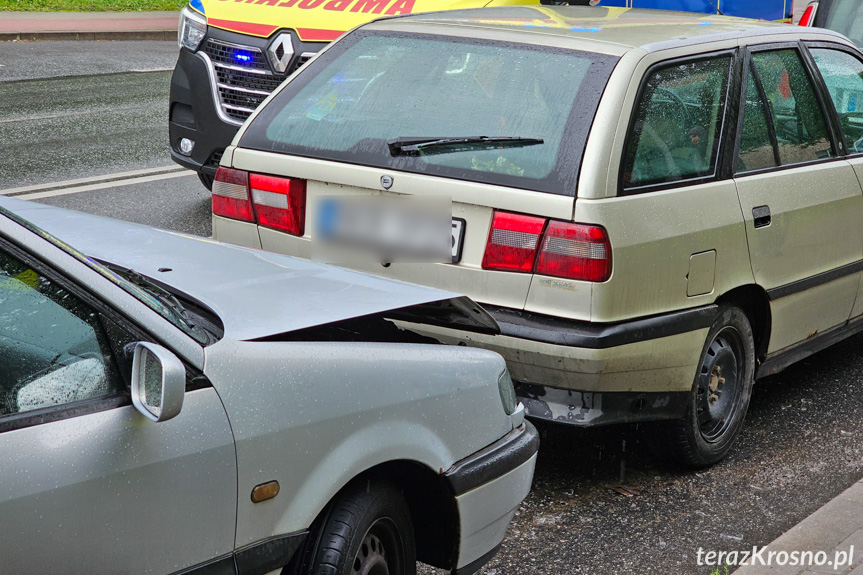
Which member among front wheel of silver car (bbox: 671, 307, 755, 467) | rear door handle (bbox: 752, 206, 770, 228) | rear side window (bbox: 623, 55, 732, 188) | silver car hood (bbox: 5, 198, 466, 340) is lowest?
front wheel of silver car (bbox: 671, 307, 755, 467)

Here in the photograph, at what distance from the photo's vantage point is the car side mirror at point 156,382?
2.11 metres

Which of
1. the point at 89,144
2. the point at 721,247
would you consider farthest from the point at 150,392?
the point at 89,144

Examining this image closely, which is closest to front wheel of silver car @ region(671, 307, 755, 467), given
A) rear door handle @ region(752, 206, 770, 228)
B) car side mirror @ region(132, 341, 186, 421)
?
rear door handle @ region(752, 206, 770, 228)

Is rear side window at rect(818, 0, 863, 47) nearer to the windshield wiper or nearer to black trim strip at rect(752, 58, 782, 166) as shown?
black trim strip at rect(752, 58, 782, 166)

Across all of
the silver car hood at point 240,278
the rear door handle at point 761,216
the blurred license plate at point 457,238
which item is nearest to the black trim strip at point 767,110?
the rear door handle at point 761,216

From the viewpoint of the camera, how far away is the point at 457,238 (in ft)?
12.9

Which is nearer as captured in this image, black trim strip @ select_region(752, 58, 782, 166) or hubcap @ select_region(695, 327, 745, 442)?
hubcap @ select_region(695, 327, 745, 442)

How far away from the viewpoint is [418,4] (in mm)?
7914

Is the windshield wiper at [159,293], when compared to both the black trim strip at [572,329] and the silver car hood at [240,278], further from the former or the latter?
the black trim strip at [572,329]

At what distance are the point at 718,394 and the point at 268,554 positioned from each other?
2578mm

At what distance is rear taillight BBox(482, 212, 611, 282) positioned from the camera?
12.3 feet

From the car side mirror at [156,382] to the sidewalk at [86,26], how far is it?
17695 mm

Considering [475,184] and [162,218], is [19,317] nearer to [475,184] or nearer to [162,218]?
[475,184]

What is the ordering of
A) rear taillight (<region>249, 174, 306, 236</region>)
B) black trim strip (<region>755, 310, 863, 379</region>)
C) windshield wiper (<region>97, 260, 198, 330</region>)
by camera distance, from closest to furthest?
1. windshield wiper (<region>97, 260, 198, 330</region>)
2. rear taillight (<region>249, 174, 306, 236</region>)
3. black trim strip (<region>755, 310, 863, 379</region>)
